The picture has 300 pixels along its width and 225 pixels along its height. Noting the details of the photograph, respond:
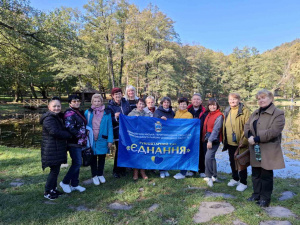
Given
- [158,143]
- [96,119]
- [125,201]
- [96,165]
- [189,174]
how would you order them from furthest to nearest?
[189,174]
[158,143]
[96,165]
[96,119]
[125,201]

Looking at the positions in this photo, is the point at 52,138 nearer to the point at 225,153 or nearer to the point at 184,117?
the point at 184,117

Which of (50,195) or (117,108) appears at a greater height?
(117,108)

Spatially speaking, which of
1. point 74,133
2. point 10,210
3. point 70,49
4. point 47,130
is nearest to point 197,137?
point 74,133

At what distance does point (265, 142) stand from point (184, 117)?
2.00 m

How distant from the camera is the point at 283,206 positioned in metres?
3.65

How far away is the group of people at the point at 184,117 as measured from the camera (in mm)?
3525

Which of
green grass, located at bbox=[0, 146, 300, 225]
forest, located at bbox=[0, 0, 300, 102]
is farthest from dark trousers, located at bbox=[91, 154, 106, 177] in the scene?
forest, located at bbox=[0, 0, 300, 102]

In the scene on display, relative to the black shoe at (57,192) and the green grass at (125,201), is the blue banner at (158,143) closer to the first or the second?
the green grass at (125,201)

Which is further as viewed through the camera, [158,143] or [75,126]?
[158,143]

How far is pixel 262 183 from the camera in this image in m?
3.67

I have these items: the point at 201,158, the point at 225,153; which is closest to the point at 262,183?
the point at 201,158

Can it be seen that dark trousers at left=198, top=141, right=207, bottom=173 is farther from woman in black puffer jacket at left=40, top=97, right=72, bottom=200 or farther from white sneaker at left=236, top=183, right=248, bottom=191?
woman in black puffer jacket at left=40, top=97, right=72, bottom=200

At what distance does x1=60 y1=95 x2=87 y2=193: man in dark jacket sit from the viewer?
401 centimetres

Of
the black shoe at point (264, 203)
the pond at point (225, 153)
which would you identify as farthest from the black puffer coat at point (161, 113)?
the pond at point (225, 153)
